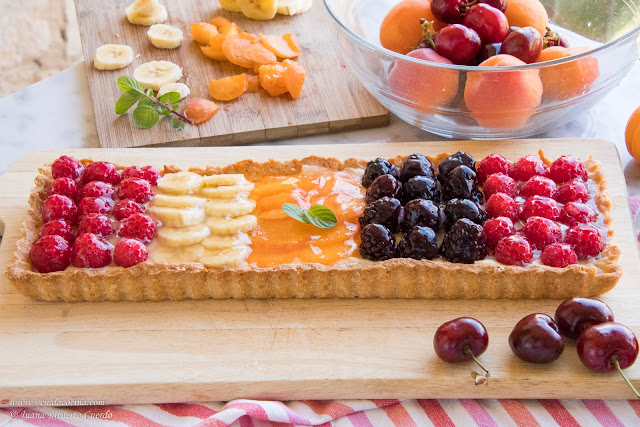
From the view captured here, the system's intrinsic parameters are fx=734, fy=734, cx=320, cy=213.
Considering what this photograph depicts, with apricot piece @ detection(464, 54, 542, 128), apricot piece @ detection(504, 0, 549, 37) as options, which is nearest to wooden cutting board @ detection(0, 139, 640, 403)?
apricot piece @ detection(464, 54, 542, 128)

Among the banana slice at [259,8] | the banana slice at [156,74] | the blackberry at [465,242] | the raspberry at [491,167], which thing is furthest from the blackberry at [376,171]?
the banana slice at [259,8]

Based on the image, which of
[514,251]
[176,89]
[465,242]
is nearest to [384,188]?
[465,242]

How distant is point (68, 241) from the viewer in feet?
10.6

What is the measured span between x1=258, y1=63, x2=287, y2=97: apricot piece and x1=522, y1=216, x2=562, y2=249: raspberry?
185 centimetres

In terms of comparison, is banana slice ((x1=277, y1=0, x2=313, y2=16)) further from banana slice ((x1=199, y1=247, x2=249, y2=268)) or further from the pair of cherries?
the pair of cherries

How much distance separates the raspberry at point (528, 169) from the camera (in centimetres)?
347

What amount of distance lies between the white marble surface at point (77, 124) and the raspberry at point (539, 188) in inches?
33.7

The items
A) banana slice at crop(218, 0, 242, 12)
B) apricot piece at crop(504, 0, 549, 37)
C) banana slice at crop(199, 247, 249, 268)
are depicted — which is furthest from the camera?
banana slice at crop(218, 0, 242, 12)

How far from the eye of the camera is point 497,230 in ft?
10.3

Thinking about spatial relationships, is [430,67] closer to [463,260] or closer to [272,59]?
[463,260]

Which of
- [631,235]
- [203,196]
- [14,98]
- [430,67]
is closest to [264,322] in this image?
[203,196]

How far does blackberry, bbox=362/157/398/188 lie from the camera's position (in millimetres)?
3461

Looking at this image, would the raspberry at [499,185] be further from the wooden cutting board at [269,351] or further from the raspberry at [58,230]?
the raspberry at [58,230]

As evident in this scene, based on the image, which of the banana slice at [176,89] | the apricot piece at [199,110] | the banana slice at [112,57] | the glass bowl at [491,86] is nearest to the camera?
the glass bowl at [491,86]
